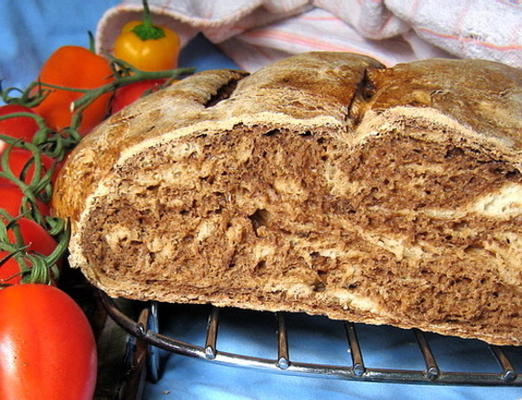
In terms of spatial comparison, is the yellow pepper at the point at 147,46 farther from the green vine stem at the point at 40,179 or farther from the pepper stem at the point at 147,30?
the green vine stem at the point at 40,179

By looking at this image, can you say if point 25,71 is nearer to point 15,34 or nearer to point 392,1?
point 15,34

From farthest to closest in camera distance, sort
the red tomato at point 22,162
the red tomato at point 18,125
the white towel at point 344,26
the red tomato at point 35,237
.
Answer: the white towel at point 344,26 < the red tomato at point 18,125 < the red tomato at point 22,162 < the red tomato at point 35,237

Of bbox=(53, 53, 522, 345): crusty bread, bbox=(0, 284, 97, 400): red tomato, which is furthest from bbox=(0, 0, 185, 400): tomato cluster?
bbox=(53, 53, 522, 345): crusty bread

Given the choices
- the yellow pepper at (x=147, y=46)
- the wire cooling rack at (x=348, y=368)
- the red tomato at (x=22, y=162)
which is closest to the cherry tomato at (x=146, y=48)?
the yellow pepper at (x=147, y=46)

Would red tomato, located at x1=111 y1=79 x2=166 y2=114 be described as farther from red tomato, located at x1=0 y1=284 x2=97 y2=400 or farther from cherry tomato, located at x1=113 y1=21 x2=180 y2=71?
red tomato, located at x1=0 y1=284 x2=97 y2=400

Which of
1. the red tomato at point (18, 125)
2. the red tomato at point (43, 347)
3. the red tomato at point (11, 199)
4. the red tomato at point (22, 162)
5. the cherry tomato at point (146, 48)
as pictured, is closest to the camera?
the red tomato at point (43, 347)

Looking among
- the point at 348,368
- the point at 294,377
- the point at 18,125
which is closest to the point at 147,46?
the point at 18,125

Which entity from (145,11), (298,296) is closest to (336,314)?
(298,296)

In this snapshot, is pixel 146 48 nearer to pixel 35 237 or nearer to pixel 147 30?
pixel 147 30
